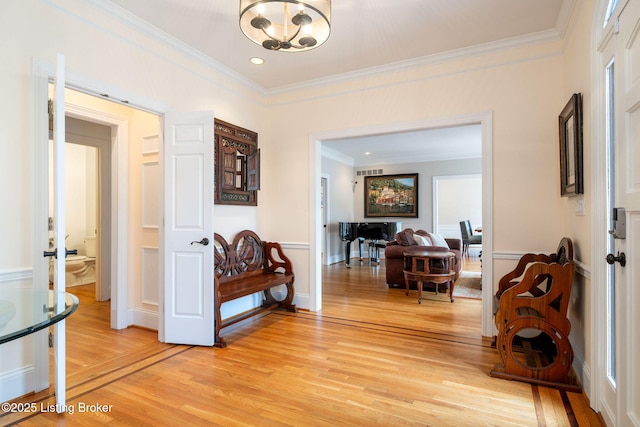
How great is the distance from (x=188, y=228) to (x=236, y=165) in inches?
42.4

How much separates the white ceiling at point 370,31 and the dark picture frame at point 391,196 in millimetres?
5515

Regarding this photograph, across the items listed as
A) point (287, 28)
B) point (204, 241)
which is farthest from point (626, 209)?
point (204, 241)

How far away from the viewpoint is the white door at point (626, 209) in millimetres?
1486

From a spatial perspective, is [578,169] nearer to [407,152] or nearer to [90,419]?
[90,419]

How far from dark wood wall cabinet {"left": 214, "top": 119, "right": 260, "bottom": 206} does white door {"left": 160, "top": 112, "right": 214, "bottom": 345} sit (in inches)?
19.4

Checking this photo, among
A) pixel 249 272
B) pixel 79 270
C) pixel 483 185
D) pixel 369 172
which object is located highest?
pixel 369 172

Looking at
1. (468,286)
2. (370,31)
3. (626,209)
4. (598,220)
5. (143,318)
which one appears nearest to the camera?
(626,209)

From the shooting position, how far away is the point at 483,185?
3260 mm

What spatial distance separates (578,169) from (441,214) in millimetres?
8594

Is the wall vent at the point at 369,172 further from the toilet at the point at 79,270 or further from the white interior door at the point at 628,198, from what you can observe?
the white interior door at the point at 628,198

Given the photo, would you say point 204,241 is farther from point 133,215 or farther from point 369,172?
point 369,172

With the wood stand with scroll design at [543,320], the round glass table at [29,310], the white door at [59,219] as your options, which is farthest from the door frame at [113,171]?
the wood stand with scroll design at [543,320]

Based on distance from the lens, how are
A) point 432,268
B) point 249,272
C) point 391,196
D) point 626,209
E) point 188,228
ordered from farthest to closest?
point 391,196
point 432,268
point 249,272
point 188,228
point 626,209

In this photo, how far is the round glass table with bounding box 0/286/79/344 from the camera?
123 cm
